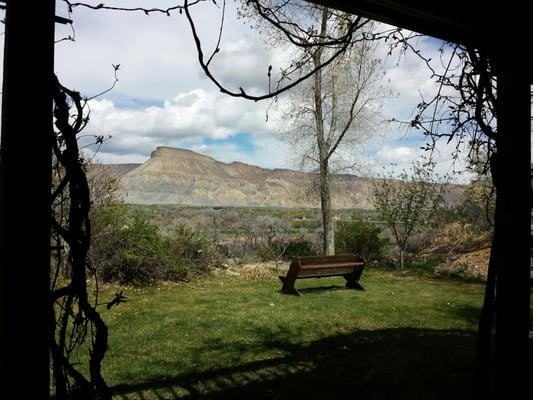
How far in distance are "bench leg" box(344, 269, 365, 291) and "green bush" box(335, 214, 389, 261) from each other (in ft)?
13.9

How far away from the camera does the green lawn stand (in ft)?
13.7

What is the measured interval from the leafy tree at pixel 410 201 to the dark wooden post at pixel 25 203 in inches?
469

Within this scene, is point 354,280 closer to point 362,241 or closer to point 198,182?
point 362,241

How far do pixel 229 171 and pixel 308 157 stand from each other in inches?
2848

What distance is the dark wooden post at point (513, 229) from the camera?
193 centimetres

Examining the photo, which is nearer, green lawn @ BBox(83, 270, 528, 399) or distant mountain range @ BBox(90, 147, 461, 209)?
green lawn @ BBox(83, 270, 528, 399)

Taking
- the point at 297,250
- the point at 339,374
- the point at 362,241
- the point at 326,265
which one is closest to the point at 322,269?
the point at 326,265

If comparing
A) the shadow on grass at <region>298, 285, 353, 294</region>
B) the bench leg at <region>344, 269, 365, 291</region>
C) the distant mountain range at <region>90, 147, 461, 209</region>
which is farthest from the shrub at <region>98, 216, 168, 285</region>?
the distant mountain range at <region>90, 147, 461, 209</region>

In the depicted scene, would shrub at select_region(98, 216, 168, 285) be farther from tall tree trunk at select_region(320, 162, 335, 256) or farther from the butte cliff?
the butte cliff

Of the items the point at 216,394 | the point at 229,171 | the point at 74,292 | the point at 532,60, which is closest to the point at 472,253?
the point at 216,394

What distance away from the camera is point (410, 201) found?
1248 centimetres

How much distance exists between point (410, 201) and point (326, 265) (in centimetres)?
458

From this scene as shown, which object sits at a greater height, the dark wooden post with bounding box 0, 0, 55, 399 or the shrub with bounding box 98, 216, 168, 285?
the dark wooden post with bounding box 0, 0, 55, 399

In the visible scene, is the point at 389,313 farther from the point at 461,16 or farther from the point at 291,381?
the point at 461,16
